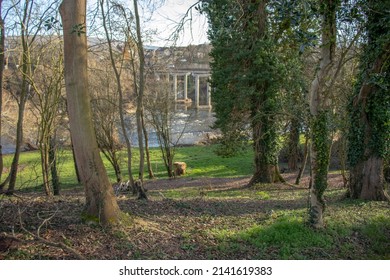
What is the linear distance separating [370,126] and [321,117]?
4.33 metres

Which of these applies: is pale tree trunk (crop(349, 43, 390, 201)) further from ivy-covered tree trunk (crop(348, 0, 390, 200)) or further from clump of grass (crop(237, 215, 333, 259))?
clump of grass (crop(237, 215, 333, 259))

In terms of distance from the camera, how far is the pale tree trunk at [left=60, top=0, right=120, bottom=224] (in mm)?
5797

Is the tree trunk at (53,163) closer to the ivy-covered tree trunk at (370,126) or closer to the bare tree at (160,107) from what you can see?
the bare tree at (160,107)

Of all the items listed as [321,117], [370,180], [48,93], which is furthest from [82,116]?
[48,93]

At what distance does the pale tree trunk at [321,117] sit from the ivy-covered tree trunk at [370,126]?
3.43 m

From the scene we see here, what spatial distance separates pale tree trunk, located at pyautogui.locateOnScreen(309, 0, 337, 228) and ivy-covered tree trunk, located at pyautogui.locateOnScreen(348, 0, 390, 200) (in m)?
3.43

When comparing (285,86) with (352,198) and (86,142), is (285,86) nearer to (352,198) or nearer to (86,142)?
(352,198)

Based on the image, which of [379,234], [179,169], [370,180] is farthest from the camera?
[179,169]

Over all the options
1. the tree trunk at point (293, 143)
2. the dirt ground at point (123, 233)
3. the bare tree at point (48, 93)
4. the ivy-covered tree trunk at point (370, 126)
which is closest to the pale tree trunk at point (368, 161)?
the ivy-covered tree trunk at point (370, 126)

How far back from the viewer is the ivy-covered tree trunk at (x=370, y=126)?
32.2 ft

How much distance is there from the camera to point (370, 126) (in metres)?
10.5

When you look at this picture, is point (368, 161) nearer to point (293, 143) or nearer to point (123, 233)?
point (293, 143)
